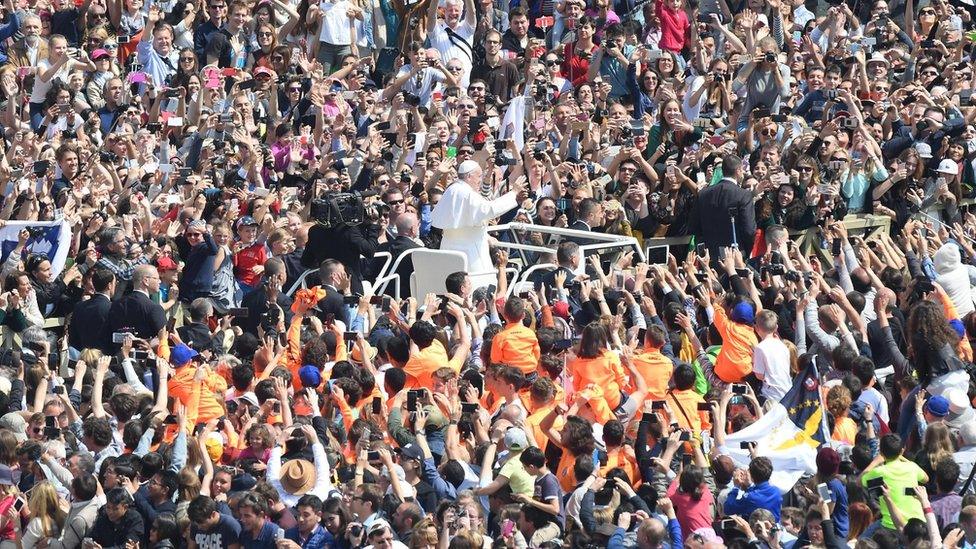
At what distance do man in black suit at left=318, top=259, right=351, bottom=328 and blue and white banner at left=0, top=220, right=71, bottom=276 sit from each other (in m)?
1.91

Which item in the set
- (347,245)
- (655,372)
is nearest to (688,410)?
(655,372)

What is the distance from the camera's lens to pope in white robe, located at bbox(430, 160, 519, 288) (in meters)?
18.8

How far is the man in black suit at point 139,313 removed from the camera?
17656mm

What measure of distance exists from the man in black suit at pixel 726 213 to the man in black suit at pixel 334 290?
10.8 feet

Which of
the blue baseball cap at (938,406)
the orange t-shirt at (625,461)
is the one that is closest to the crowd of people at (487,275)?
the orange t-shirt at (625,461)

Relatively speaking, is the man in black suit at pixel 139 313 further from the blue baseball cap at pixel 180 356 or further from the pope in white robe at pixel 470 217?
the pope in white robe at pixel 470 217

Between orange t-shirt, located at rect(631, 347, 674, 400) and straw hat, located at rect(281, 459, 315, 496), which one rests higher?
orange t-shirt, located at rect(631, 347, 674, 400)

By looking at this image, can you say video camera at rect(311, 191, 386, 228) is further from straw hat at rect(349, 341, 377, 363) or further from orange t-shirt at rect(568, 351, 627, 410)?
orange t-shirt at rect(568, 351, 627, 410)

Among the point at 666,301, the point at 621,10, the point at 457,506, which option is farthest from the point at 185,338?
the point at 621,10

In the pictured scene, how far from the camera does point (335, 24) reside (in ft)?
79.7

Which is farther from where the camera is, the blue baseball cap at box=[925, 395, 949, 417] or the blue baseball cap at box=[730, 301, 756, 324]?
the blue baseball cap at box=[730, 301, 756, 324]

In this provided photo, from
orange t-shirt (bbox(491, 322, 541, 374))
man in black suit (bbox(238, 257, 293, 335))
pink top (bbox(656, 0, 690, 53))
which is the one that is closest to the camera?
orange t-shirt (bbox(491, 322, 541, 374))

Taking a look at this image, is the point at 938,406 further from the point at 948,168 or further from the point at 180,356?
the point at 948,168

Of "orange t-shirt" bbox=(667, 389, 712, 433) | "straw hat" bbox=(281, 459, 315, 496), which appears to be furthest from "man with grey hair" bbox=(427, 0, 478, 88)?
"straw hat" bbox=(281, 459, 315, 496)
